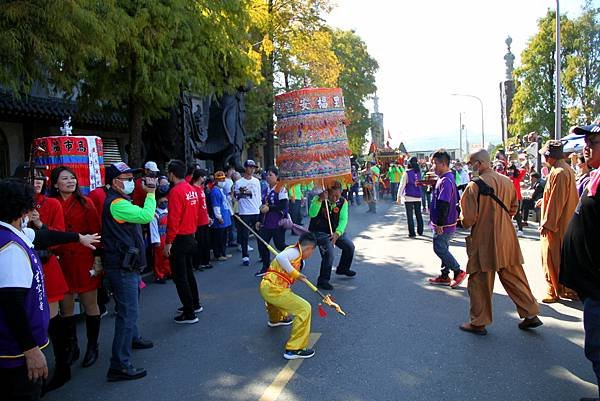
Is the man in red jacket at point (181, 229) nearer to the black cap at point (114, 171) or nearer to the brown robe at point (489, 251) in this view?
the black cap at point (114, 171)

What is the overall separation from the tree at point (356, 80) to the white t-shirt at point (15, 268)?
34.7m

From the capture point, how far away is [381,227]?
1440 centimetres

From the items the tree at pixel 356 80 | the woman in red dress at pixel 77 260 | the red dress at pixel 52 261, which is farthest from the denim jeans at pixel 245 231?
the tree at pixel 356 80

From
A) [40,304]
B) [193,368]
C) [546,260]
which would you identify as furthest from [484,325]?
[40,304]

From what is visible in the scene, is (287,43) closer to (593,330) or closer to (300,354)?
(300,354)

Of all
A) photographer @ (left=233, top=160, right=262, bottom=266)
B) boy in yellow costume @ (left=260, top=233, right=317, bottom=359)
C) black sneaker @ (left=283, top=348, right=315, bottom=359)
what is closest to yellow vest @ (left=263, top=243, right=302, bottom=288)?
boy in yellow costume @ (left=260, top=233, right=317, bottom=359)

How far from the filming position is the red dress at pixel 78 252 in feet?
15.9

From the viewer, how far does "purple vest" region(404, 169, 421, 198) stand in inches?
460

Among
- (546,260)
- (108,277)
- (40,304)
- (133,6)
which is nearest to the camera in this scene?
(40,304)

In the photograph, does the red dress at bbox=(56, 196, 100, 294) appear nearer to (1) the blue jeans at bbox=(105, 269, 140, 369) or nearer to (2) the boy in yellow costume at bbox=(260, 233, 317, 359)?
(1) the blue jeans at bbox=(105, 269, 140, 369)

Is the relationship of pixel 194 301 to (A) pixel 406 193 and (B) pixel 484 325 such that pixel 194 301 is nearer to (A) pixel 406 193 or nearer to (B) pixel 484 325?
(B) pixel 484 325

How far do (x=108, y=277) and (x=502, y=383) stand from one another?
3.49 m

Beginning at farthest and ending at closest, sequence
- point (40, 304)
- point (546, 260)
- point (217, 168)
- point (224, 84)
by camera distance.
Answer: point (217, 168)
point (224, 84)
point (546, 260)
point (40, 304)

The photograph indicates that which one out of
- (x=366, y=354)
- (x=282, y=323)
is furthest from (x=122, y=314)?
(x=366, y=354)
